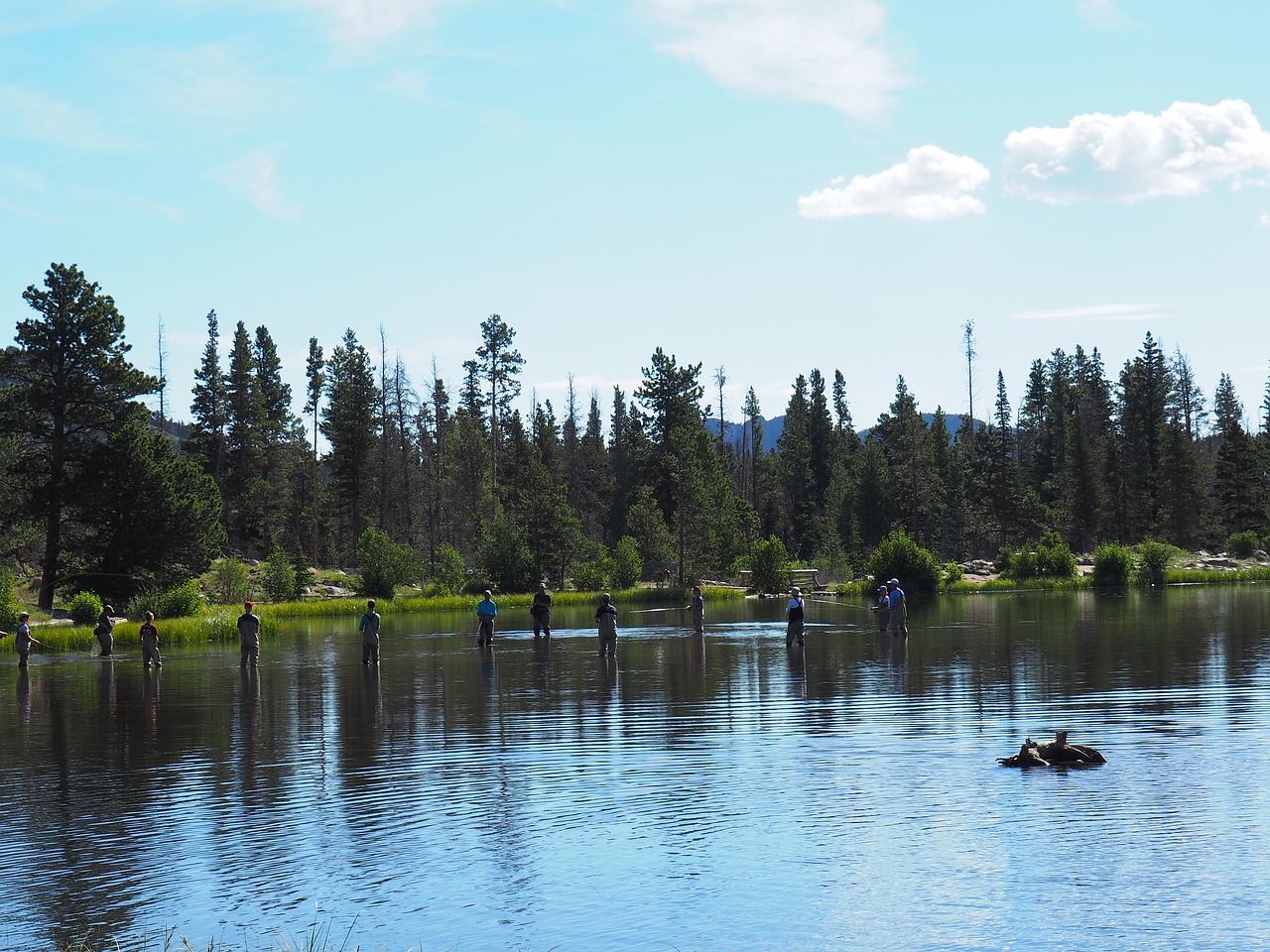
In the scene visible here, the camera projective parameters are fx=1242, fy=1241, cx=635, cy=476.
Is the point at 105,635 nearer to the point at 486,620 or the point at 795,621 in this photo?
the point at 486,620

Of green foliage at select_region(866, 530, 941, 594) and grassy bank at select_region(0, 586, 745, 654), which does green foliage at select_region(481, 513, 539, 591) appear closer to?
grassy bank at select_region(0, 586, 745, 654)

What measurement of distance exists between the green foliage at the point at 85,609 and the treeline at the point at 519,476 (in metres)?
5.03

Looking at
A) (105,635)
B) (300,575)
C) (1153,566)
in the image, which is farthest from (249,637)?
(1153,566)

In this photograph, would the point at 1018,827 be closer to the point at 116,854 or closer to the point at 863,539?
the point at 116,854

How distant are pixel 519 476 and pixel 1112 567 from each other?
49355mm

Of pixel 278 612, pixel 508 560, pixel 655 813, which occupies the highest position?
pixel 508 560

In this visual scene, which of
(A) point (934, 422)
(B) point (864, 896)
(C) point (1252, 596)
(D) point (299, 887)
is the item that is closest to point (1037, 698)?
(B) point (864, 896)

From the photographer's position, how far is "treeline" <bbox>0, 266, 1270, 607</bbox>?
183 feet

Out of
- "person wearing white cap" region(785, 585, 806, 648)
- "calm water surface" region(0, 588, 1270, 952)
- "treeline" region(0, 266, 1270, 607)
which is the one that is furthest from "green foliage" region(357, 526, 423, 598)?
"calm water surface" region(0, 588, 1270, 952)

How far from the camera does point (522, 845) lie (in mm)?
13320

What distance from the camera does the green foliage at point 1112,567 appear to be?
262 ft

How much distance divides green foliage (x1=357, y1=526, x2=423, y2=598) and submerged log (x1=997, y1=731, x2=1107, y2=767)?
6178cm

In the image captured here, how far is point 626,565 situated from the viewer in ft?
262

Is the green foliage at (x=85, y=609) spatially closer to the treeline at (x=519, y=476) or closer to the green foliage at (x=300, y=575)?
the treeline at (x=519, y=476)
